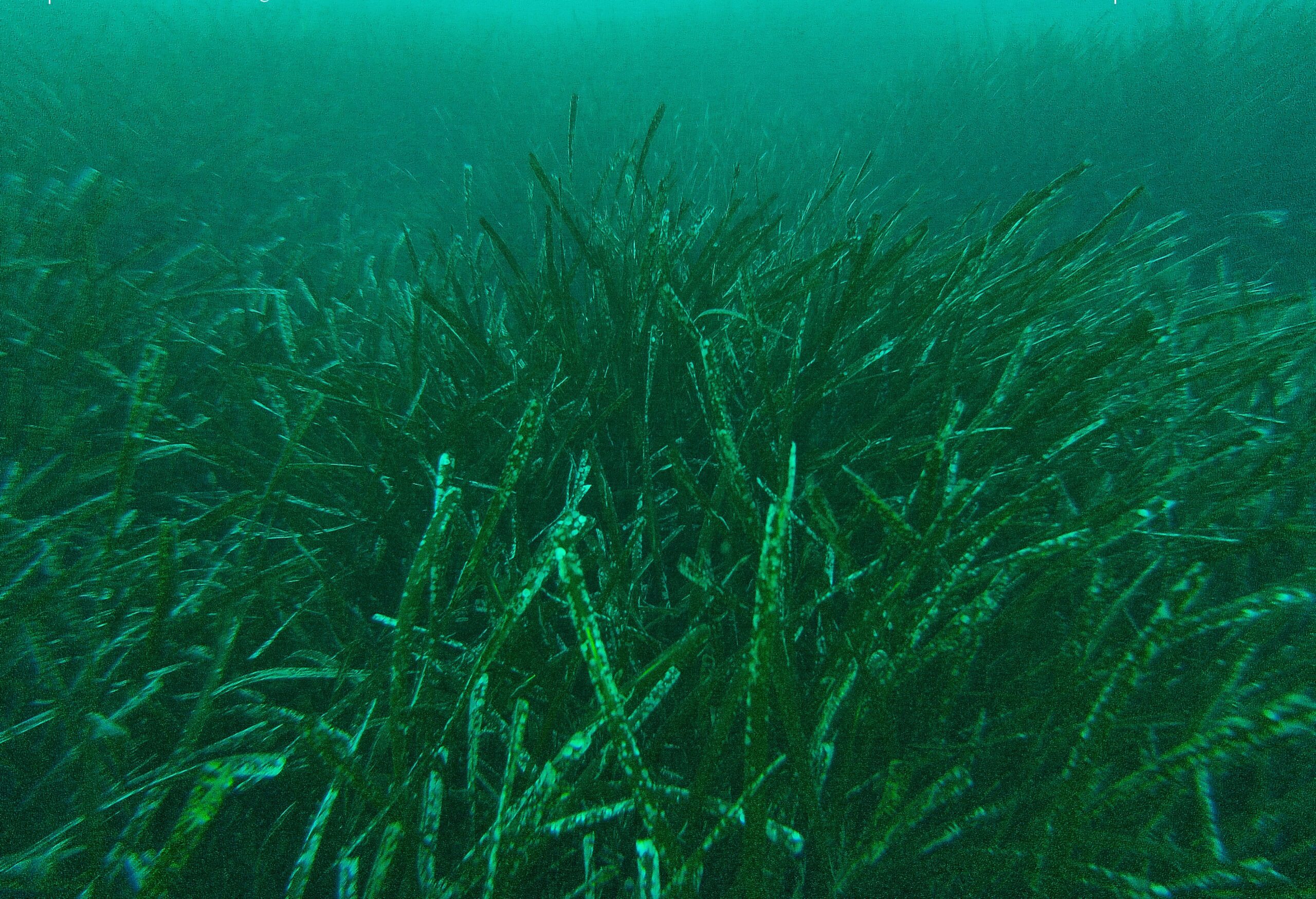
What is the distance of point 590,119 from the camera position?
5.64 m

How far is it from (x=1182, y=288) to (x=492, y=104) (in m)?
5.28

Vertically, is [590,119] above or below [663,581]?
above

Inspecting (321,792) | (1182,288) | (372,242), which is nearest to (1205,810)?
(321,792)

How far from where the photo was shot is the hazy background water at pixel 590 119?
3402 mm

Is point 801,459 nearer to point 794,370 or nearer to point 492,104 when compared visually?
point 794,370

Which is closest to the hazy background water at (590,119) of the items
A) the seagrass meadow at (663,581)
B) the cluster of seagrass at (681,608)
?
the seagrass meadow at (663,581)

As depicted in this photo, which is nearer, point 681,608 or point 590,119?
point 681,608

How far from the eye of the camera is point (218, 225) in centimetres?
314

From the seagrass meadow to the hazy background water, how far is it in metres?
1.65

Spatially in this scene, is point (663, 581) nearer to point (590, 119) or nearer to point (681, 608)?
point (681, 608)

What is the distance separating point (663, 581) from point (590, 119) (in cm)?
562

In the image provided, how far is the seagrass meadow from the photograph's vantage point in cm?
71

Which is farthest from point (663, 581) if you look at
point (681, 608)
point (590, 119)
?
point (590, 119)

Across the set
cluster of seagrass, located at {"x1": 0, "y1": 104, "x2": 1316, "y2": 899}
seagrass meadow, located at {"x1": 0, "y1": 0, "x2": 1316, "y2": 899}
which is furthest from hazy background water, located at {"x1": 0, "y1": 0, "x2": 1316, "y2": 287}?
cluster of seagrass, located at {"x1": 0, "y1": 104, "x2": 1316, "y2": 899}
